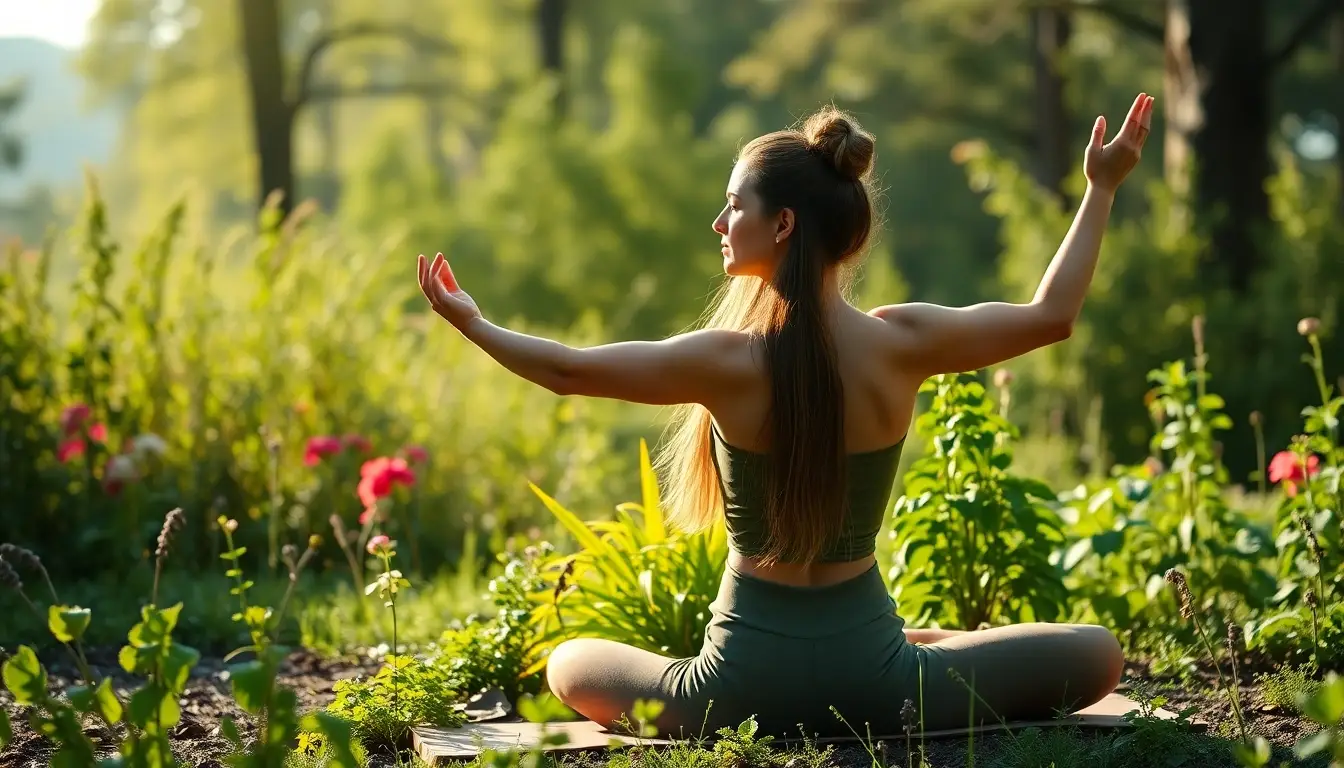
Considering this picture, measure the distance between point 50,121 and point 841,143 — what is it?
103 metres

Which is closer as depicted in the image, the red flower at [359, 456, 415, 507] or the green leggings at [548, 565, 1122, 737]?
the green leggings at [548, 565, 1122, 737]

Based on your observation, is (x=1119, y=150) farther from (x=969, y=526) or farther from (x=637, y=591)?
(x=637, y=591)

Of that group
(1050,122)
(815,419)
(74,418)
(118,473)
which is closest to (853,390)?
(815,419)

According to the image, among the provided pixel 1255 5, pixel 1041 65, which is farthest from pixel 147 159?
pixel 1255 5

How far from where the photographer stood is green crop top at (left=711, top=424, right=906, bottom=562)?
296 centimetres

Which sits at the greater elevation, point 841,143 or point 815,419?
point 841,143

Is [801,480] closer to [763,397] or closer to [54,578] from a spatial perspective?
→ [763,397]

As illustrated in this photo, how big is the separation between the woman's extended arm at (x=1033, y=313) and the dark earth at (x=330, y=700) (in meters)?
0.80

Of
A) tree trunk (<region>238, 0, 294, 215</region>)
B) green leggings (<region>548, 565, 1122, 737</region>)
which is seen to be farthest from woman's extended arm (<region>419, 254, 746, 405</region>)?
tree trunk (<region>238, 0, 294, 215</region>)

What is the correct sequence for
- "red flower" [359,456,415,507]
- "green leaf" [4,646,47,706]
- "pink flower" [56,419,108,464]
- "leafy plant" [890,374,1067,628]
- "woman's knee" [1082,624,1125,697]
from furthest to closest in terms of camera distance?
"pink flower" [56,419,108,464]
"red flower" [359,456,415,507]
"leafy plant" [890,374,1067,628]
"woman's knee" [1082,624,1125,697]
"green leaf" [4,646,47,706]

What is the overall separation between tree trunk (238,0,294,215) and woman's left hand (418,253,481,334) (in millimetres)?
8394

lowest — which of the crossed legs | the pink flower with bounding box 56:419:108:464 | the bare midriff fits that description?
the crossed legs

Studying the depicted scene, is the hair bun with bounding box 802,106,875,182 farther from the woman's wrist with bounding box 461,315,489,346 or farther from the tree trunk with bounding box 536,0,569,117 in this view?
the tree trunk with bounding box 536,0,569,117

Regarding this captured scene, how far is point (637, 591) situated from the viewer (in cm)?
369
